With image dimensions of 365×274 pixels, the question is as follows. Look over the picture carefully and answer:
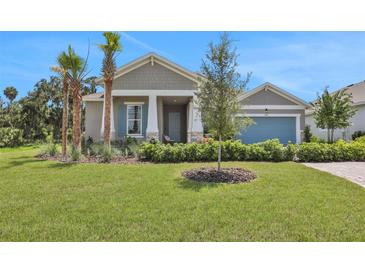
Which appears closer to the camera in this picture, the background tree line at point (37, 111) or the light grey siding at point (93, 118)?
the light grey siding at point (93, 118)

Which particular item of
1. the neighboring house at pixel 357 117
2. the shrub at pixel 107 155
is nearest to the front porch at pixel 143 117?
the shrub at pixel 107 155

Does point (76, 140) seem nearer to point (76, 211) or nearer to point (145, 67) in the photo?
point (145, 67)

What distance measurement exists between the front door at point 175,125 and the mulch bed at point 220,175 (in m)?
12.6

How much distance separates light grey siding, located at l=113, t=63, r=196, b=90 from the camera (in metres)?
19.0

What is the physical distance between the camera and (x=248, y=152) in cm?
1368

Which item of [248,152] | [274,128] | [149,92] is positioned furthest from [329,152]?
[149,92]

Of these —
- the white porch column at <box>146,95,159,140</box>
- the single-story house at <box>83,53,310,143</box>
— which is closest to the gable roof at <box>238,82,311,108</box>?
the single-story house at <box>83,53,310,143</box>

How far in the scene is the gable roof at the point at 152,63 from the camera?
737 inches

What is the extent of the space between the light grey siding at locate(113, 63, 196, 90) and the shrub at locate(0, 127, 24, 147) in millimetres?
16355

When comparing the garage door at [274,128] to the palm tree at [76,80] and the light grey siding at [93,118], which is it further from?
the palm tree at [76,80]

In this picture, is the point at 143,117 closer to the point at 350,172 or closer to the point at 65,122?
the point at 65,122

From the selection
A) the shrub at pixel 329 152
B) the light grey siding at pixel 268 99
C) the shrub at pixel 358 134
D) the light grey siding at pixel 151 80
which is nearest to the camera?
the shrub at pixel 329 152
